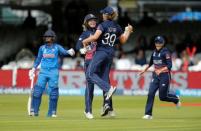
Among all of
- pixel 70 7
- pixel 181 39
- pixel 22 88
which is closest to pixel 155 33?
pixel 181 39

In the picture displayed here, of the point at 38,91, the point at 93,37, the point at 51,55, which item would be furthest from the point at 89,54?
the point at 38,91

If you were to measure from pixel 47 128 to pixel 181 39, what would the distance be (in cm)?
2519

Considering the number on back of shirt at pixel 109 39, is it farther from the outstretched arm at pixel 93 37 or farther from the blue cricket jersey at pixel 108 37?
the outstretched arm at pixel 93 37

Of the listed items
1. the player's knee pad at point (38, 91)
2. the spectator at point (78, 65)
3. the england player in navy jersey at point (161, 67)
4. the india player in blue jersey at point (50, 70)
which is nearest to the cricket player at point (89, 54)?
the india player in blue jersey at point (50, 70)

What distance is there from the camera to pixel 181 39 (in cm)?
3981

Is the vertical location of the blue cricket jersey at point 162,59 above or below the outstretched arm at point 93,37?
below

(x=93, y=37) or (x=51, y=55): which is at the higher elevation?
(x=93, y=37)

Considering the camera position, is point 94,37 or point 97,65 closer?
point 94,37

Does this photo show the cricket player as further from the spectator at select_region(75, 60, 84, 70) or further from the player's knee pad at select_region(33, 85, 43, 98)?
the spectator at select_region(75, 60, 84, 70)

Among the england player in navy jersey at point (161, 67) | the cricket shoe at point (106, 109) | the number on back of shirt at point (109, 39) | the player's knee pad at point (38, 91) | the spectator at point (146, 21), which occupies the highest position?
the spectator at point (146, 21)

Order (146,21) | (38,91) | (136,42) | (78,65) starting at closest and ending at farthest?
(38,91) → (78,65) → (136,42) → (146,21)

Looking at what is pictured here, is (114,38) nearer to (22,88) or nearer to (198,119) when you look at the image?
(198,119)

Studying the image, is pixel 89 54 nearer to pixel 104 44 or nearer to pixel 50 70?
pixel 104 44

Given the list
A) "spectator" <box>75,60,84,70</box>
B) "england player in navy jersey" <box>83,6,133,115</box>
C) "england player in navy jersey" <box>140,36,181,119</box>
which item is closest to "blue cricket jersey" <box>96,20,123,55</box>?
"england player in navy jersey" <box>83,6,133,115</box>
